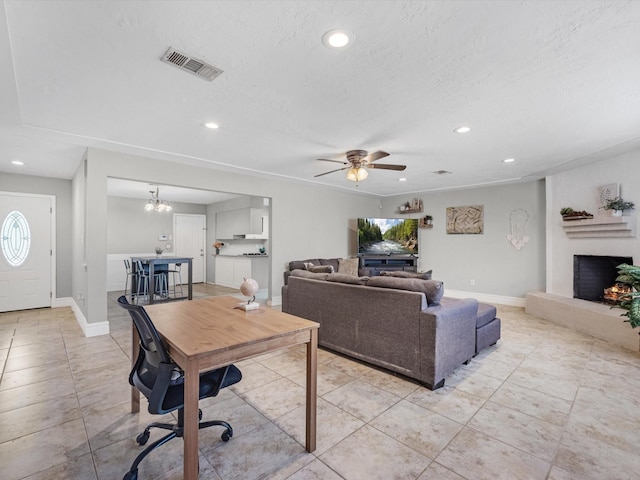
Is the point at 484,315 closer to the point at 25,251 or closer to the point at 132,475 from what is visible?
the point at 132,475

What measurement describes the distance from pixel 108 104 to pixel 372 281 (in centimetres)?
298

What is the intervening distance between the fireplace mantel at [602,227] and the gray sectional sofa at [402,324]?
2.38 m

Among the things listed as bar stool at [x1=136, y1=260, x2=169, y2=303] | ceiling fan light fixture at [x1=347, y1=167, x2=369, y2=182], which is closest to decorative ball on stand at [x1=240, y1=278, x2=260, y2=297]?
ceiling fan light fixture at [x1=347, y1=167, x2=369, y2=182]

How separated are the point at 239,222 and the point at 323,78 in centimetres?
653

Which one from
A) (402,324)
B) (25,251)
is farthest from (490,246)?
(25,251)

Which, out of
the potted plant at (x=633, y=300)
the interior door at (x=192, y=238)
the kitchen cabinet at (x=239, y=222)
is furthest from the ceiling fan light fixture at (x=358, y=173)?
the interior door at (x=192, y=238)

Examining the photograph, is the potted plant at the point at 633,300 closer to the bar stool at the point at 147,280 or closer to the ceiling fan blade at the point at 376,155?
the ceiling fan blade at the point at 376,155

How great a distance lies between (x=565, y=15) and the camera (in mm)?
1658

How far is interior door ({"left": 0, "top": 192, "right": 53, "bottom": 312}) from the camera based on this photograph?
5.25 meters

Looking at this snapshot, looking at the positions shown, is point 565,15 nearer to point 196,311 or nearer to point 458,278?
point 196,311

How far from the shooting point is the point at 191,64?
2.14 m

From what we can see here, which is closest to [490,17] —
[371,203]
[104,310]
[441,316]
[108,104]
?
[441,316]

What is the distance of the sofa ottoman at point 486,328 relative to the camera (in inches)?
129

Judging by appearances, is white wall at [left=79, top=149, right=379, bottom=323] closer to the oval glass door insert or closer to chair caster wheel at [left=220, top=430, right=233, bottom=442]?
the oval glass door insert
